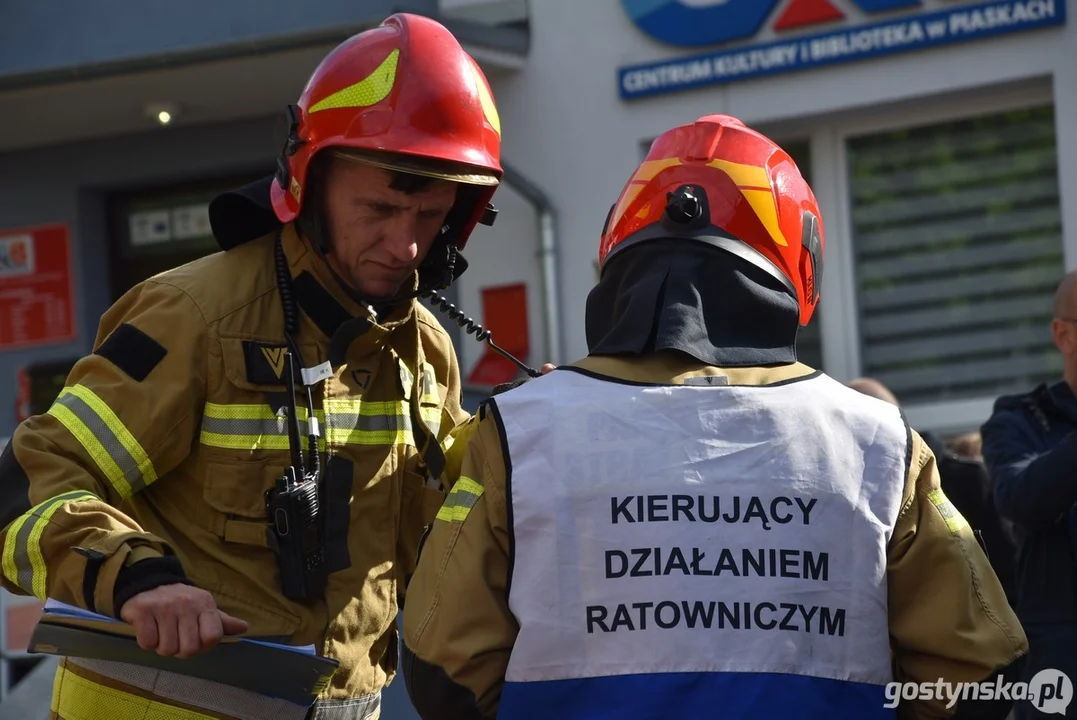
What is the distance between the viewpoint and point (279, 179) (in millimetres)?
3406

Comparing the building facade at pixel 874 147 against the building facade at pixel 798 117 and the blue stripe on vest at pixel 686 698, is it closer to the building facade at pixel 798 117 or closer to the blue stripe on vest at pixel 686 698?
the building facade at pixel 798 117

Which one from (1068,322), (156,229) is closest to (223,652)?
(1068,322)

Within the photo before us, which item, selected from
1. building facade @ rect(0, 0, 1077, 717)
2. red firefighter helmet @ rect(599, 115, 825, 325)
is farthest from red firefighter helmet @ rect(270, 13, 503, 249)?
building facade @ rect(0, 0, 1077, 717)

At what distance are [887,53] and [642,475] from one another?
5888mm

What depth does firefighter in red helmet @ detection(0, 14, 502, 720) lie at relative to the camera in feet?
9.44

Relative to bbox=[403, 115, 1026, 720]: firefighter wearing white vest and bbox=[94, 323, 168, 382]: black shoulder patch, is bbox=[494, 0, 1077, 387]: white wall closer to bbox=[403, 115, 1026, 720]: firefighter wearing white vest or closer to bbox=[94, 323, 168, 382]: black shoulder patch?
bbox=[94, 323, 168, 382]: black shoulder patch

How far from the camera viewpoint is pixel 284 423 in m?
3.14

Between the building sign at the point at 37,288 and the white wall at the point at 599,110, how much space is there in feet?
10.1

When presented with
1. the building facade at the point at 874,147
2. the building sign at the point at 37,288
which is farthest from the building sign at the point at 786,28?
the building sign at the point at 37,288

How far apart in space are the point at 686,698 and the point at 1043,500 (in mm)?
2466

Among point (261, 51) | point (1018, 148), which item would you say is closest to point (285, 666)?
point (261, 51)

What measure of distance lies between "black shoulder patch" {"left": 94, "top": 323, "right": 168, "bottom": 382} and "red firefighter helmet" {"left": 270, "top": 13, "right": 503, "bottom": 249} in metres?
0.45

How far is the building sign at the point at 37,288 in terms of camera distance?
9.71 meters

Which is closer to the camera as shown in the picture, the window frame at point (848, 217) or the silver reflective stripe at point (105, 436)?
the silver reflective stripe at point (105, 436)
